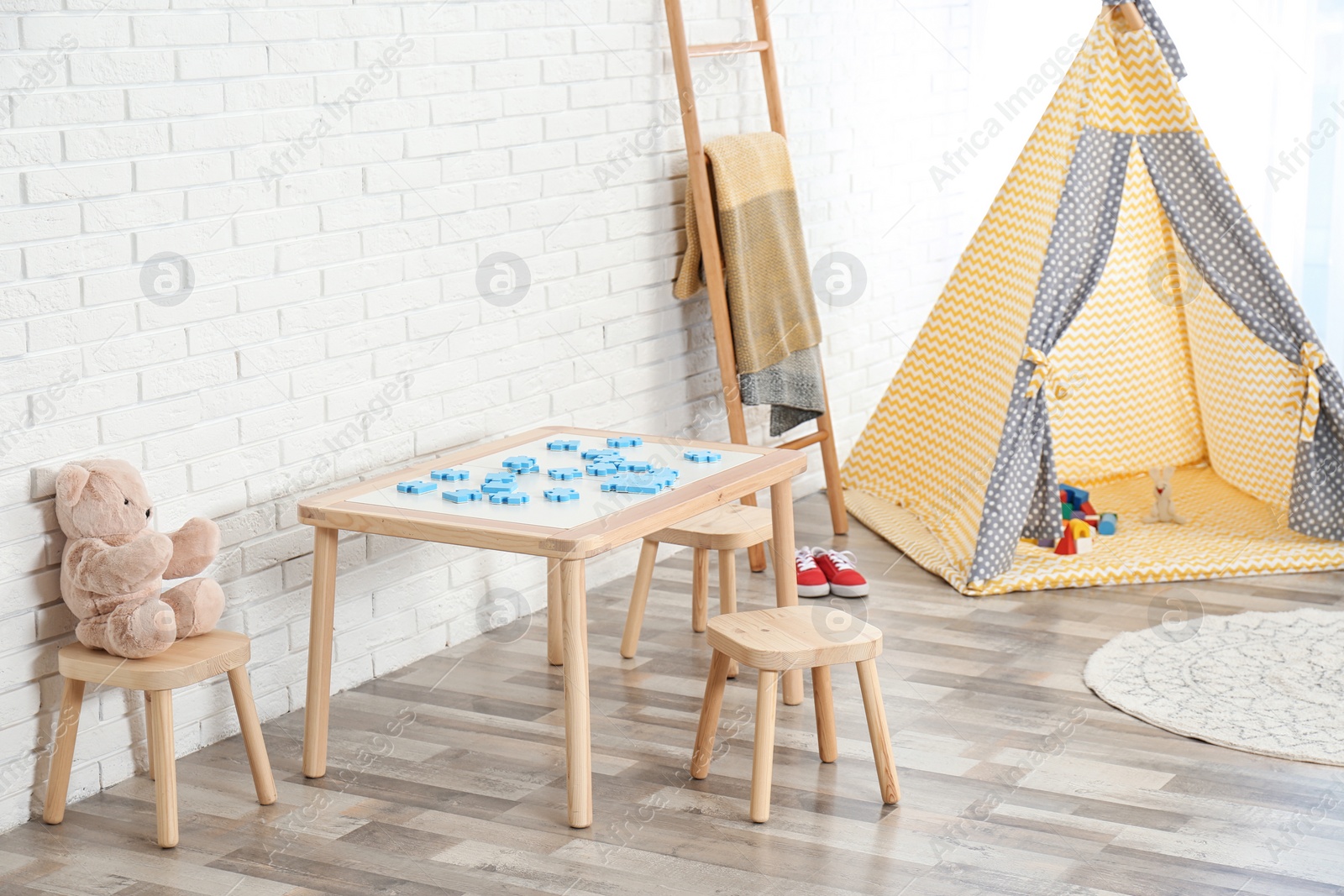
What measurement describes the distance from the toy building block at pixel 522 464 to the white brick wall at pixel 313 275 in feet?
1.23

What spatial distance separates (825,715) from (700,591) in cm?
75

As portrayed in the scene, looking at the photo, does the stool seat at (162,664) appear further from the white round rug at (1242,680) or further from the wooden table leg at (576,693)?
the white round rug at (1242,680)

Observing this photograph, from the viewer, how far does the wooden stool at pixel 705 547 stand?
2.91 meters

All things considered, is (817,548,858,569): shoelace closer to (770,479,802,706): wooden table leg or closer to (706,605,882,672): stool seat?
(770,479,802,706): wooden table leg

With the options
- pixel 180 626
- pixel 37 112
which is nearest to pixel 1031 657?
pixel 180 626

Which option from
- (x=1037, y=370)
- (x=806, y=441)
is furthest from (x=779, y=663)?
(x=806, y=441)

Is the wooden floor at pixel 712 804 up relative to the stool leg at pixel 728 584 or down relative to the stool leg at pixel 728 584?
down

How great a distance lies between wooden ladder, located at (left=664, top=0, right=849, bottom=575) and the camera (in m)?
3.54

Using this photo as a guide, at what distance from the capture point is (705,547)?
295cm

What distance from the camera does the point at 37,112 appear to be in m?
2.27

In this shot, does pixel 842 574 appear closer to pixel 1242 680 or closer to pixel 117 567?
pixel 1242 680

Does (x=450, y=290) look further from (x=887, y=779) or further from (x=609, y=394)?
(x=887, y=779)

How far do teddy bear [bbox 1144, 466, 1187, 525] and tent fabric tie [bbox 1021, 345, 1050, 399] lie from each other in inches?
24.2

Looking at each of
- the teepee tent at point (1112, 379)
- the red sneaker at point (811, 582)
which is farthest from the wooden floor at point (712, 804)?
the teepee tent at point (1112, 379)
